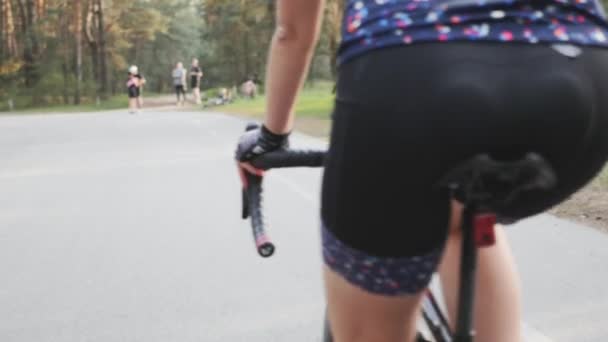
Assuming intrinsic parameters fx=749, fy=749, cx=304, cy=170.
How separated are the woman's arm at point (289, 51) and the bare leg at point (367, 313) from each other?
374 mm

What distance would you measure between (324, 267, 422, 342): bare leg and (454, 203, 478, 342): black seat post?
0.38ft

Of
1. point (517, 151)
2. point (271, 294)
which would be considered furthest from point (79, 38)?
point (517, 151)

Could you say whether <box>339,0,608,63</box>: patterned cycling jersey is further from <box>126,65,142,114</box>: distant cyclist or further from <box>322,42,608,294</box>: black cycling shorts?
<box>126,65,142,114</box>: distant cyclist

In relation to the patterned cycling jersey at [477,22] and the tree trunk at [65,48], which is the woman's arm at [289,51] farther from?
the tree trunk at [65,48]

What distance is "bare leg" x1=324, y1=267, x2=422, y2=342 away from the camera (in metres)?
1.25

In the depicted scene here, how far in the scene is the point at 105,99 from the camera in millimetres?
39531

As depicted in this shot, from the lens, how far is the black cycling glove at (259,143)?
Result: 5.20ft

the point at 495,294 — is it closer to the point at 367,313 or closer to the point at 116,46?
the point at 367,313

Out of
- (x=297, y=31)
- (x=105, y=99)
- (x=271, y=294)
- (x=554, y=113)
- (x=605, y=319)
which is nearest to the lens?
(x=554, y=113)

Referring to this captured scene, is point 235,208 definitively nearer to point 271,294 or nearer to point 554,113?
point 271,294

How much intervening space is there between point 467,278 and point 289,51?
55cm

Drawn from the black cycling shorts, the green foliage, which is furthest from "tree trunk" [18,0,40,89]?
the black cycling shorts

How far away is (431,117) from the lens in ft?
3.58

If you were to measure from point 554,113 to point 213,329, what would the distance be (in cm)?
292
